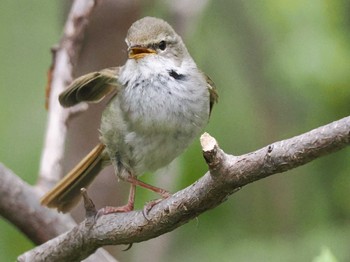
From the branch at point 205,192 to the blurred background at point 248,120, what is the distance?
118 cm

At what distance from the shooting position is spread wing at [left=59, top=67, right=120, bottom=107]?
174 inches

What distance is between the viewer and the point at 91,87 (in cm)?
462

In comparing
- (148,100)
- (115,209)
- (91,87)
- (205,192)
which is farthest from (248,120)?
(205,192)

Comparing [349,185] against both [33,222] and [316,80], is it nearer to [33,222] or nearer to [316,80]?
[316,80]

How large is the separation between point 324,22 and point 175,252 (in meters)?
1.61

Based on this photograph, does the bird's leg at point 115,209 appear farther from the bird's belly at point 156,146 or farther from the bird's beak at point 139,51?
the bird's beak at point 139,51

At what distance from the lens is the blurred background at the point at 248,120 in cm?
512

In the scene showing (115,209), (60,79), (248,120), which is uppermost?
(248,120)

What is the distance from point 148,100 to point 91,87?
413 millimetres

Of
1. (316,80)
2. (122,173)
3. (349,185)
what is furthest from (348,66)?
(122,173)

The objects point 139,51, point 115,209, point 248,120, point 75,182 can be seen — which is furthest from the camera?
point 248,120

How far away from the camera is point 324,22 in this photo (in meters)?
5.18

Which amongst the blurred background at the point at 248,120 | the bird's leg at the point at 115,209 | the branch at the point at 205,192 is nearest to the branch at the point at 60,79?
the bird's leg at the point at 115,209

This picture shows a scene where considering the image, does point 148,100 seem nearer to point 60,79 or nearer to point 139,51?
point 139,51
